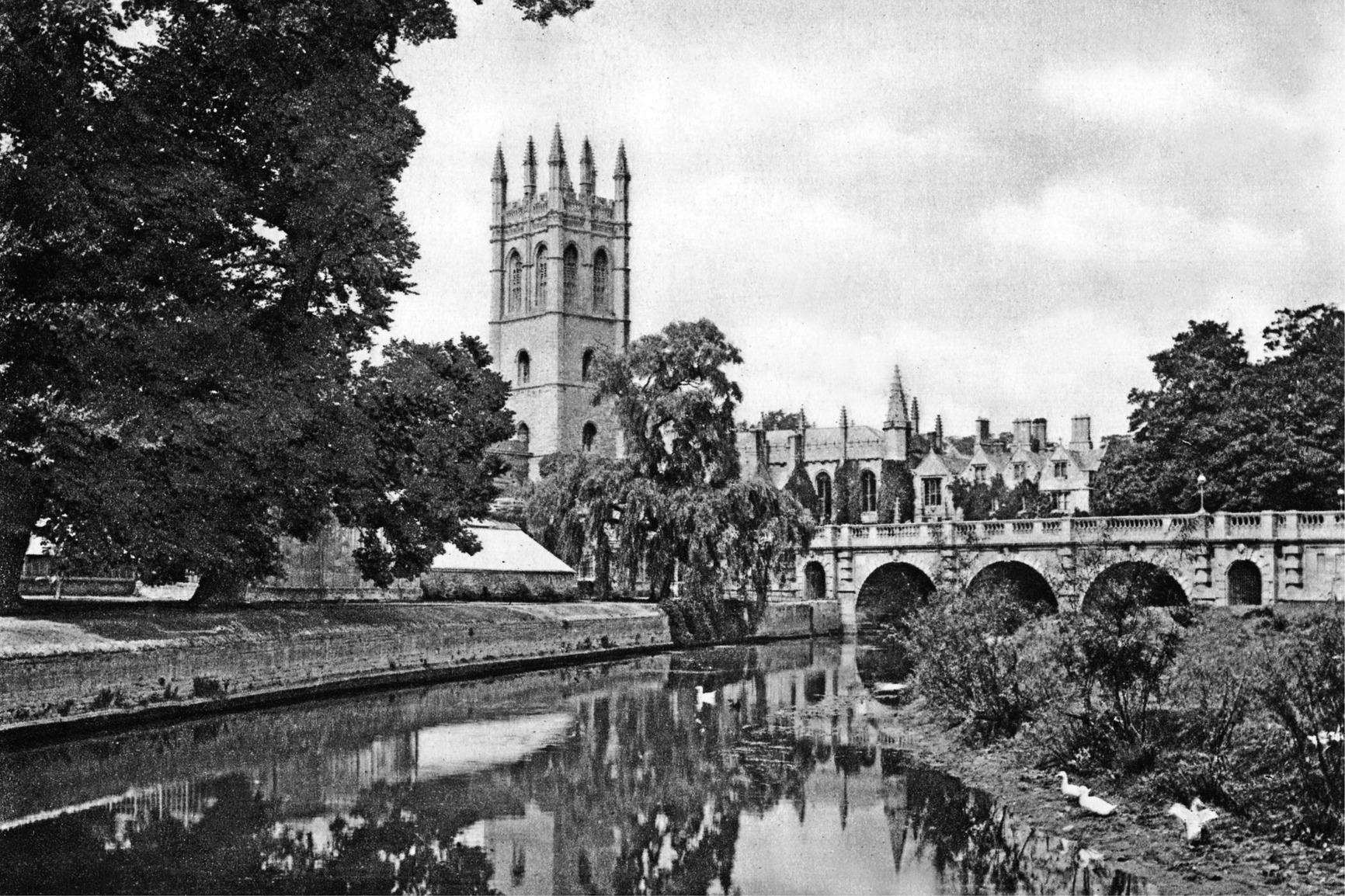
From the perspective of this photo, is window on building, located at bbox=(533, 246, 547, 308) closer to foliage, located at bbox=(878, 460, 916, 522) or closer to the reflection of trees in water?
foliage, located at bbox=(878, 460, 916, 522)

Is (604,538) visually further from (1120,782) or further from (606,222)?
(606,222)

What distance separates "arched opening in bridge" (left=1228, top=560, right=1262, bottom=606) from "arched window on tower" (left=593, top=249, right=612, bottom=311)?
78.6 meters

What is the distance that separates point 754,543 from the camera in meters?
47.4

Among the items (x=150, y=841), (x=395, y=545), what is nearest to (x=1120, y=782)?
(x=150, y=841)

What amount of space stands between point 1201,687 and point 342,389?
15055 mm

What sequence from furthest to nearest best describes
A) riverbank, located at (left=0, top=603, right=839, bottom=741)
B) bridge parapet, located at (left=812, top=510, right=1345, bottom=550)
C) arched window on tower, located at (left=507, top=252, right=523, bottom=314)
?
arched window on tower, located at (left=507, top=252, right=523, bottom=314), bridge parapet, located at (left=812, top=510, right=1345, bottom=550), riverbank, located at (left=0, top=603, right=839, bottom=741)

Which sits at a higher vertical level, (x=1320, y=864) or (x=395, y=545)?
(x=395, y=545)

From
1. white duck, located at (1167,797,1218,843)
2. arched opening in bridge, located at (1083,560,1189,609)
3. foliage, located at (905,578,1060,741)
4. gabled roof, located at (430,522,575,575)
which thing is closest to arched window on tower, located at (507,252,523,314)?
gabled roof, located at (430,522,575,575)

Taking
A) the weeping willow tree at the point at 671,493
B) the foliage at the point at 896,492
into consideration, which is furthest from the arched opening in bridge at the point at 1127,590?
A: the foliage at the point at 896,492

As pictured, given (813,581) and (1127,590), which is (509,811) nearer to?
(1127,590)

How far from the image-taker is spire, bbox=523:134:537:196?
123350mm

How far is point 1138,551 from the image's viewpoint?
50.3 meters

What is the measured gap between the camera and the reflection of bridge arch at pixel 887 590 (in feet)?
203

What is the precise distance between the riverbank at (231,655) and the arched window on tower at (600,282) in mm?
85263
